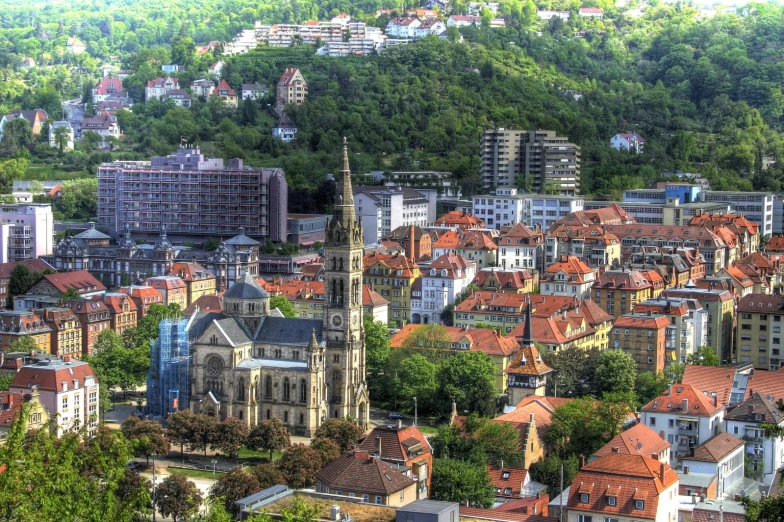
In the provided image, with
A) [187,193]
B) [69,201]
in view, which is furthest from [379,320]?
[69,201]

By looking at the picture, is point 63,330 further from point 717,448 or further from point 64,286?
point 717,448

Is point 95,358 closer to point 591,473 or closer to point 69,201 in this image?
point 591,473

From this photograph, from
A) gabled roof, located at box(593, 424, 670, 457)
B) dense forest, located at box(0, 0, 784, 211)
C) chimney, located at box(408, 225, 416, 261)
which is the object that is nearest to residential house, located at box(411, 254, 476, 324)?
chimney, located at box(408, 225, 416, 261)

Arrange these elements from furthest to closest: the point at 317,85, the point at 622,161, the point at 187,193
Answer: the point at 317,85 < the point at 622,161 < the point at 187,193

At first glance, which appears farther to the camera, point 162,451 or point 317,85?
point 317,85

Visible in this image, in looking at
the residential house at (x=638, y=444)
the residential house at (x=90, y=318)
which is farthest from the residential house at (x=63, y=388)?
the residential house at (x=638, y=444)

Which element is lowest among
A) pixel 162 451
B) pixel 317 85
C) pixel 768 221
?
pixel 162 451

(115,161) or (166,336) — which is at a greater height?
(115,161)

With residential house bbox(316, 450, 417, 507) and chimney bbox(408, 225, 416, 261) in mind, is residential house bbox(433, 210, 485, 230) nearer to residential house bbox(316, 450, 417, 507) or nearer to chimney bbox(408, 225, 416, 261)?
chimney bbox(408, 225, 416, 261)

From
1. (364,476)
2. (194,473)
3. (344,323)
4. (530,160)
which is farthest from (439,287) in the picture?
(364,476)
